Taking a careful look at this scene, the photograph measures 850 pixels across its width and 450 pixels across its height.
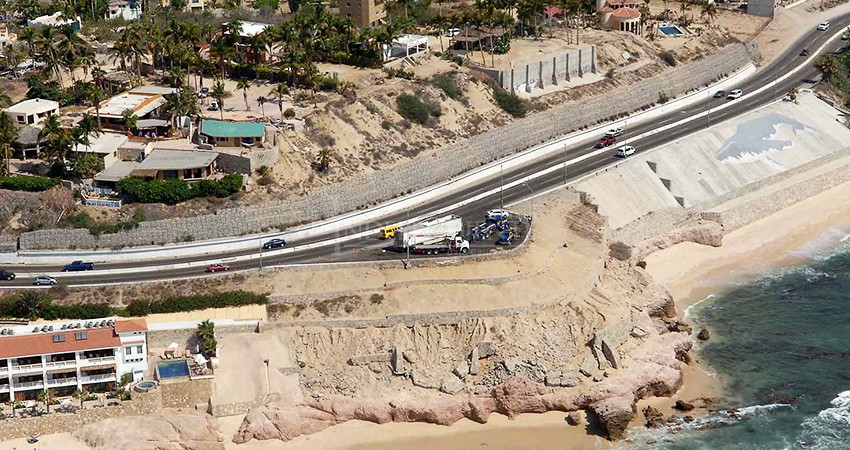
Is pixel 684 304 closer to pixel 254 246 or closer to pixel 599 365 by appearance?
pixel 599 365

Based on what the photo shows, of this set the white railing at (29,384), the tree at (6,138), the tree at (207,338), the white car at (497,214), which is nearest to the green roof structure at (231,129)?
the tree at (6,138)

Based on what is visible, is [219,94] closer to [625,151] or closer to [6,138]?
[6,138]

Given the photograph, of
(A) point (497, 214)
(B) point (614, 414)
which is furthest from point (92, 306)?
(B) point (614, 414)

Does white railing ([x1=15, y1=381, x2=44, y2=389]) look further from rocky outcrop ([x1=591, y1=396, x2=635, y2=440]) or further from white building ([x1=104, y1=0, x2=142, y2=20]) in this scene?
white building ([x1=104, y1=0, x2=142, y2=20])

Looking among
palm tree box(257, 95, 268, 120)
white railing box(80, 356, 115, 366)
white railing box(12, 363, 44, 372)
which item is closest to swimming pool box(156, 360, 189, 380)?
white railing box(80, 356, 115, 366)

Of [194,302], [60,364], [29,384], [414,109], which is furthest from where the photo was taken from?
[414,109]

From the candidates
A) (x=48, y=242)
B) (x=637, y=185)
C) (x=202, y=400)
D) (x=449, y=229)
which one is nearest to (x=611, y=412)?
(x=449, y=229)
